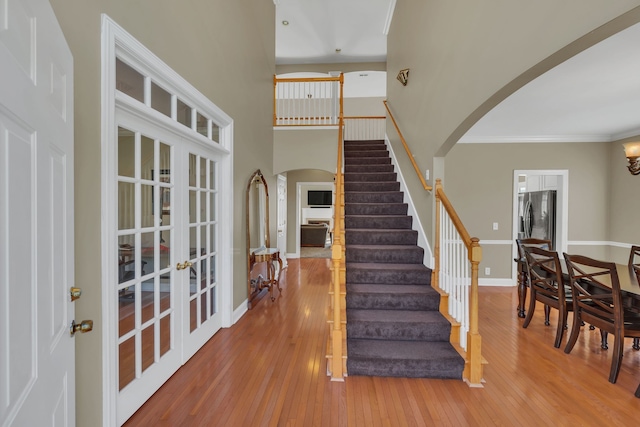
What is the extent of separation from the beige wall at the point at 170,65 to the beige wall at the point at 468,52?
2.33 m

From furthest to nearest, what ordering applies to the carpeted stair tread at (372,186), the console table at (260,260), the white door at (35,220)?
1. the carpeted stair tread at (372,186)
2. the console table at (260,260)
3. the white door at (35,220)

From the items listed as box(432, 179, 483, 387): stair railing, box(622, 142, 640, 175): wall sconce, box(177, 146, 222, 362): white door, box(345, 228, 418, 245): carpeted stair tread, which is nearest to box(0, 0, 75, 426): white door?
box(177, 146, 222, 362): white door

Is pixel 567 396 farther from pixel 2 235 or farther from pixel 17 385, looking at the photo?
pixel 2 235

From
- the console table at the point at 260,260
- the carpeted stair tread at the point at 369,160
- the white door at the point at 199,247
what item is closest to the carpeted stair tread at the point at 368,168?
the carpeted stair tread at the point at 369,160

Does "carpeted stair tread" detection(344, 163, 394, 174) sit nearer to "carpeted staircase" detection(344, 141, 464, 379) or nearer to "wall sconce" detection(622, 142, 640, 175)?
"carpeted staircase" detection(344, 141, 464, 379)

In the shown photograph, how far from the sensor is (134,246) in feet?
6.63

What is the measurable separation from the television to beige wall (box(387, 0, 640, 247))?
8.57 m

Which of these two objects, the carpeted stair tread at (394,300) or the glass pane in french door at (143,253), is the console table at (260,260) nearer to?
the carpeted stair tread at (394,300)

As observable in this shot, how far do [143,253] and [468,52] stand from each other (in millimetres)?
3171

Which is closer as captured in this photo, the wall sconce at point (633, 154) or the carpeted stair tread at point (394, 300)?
the carpeted stair tread at point (394, 300)

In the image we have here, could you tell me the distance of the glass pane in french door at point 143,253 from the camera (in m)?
1.92

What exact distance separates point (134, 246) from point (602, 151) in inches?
291

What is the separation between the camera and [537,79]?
3.00 m

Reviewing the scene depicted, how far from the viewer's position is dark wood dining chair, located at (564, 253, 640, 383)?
8.17 ft
